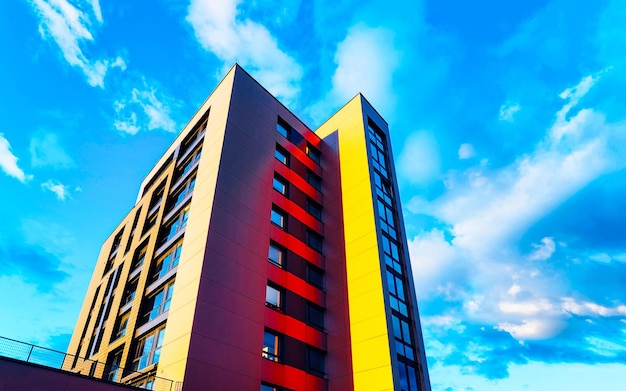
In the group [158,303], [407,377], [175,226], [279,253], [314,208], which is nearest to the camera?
[407,377]

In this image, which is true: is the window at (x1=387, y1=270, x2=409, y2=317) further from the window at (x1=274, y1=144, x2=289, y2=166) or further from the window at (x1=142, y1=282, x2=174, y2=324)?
the window at (x1=142, y1=282, x2=174, y2=324)

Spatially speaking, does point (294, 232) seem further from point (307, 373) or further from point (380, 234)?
point (307, 373)

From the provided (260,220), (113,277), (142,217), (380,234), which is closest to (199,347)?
(260,220)

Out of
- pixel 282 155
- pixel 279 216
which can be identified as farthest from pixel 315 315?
pixel 282 155

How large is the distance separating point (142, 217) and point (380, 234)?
22.1m

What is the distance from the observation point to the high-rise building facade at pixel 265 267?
65.0 ft

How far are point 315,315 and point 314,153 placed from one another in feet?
50.1

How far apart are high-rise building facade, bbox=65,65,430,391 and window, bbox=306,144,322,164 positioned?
0.51 ft

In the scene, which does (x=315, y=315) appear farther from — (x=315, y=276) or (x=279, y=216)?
(x=279, y=216)

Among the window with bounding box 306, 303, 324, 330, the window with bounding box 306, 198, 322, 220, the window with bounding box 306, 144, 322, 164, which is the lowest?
the window with bounding box 306, 303, 324, 330

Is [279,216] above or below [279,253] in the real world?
above

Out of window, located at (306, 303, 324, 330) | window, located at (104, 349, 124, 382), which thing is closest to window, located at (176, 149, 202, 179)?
window, located at (104, 349, 124, 382)

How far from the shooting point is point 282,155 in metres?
30.6

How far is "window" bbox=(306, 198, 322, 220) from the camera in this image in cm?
3027
